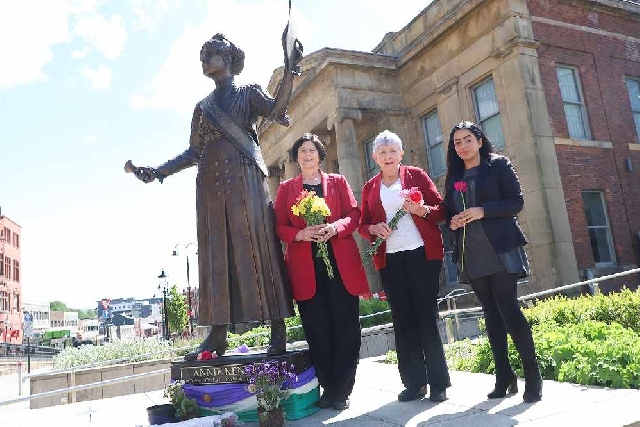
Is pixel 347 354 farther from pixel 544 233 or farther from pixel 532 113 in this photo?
pixel 532 113

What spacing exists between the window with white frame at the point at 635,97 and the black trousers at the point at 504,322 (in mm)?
16344

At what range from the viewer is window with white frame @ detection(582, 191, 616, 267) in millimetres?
15406

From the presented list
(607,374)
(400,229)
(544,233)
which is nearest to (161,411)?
(400,229)

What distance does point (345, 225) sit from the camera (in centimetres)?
448

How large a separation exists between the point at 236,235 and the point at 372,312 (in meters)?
11.0

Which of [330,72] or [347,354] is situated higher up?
[330,72]

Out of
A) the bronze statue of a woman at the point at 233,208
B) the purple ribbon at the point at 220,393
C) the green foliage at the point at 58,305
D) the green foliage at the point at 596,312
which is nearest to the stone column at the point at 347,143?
the green foliage at the point at 596,312

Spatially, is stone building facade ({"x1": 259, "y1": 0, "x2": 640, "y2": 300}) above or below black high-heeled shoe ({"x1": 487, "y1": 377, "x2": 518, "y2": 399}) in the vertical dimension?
above

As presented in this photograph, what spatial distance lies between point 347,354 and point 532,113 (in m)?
12.4

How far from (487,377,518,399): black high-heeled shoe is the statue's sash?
2754mm

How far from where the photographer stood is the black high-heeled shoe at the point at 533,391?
387 centimetres

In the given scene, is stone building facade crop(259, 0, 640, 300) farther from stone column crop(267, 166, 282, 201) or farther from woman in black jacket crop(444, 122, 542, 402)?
woman in black jacket crop(444, 122, 542, 402)

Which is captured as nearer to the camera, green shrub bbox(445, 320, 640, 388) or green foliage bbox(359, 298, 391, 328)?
green shrub bbox(445, 320, 640, 388)

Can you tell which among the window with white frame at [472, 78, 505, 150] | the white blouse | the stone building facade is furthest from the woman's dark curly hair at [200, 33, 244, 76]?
the window with white frame at [472, 78, 505, 150]
